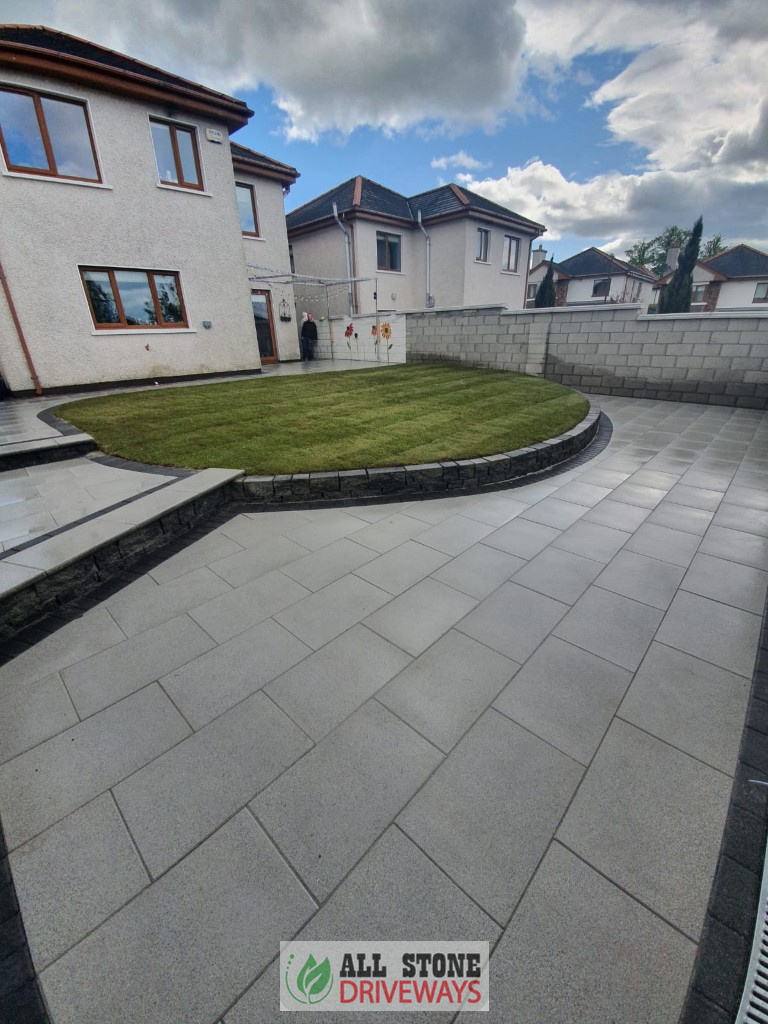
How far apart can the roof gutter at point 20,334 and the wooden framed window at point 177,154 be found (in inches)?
164

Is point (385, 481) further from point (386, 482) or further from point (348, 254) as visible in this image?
point (348, 254)

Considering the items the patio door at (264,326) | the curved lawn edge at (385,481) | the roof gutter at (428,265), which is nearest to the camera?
the curved lawn edge at (385,481)

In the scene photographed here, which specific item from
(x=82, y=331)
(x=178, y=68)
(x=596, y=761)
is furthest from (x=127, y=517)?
(x=178, y=68)

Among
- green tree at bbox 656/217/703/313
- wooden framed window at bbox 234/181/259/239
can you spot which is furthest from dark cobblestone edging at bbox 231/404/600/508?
green tree at bbox 656/217/703/313

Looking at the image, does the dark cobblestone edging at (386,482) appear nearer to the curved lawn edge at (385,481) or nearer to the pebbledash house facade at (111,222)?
the curved lawn edge at (385,481)

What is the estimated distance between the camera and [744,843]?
4.75ft

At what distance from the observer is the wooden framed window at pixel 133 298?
9.41m

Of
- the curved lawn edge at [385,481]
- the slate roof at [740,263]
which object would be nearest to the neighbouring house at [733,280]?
the slate roof at [740,263]

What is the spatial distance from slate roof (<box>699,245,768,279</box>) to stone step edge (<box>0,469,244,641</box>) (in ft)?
134

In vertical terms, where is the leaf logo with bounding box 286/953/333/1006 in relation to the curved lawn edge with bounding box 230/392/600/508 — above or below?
below

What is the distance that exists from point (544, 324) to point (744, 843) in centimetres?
1037

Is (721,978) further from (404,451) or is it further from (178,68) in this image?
(178,68)

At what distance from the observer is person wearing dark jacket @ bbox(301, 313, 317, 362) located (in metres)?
15.8

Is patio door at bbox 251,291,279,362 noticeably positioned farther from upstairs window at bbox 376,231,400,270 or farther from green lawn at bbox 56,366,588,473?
upstairs window at bbox 376,231,400,270
